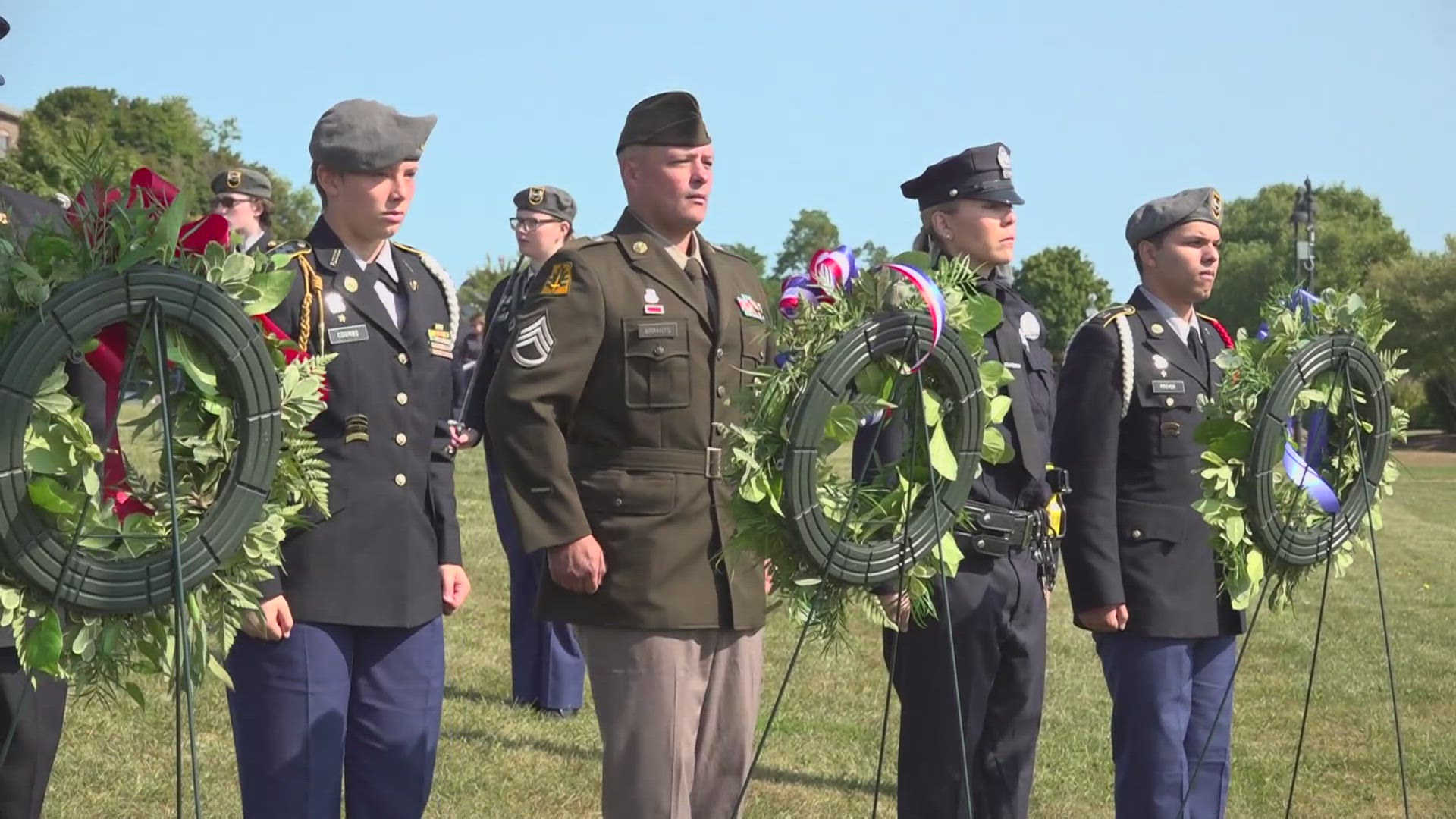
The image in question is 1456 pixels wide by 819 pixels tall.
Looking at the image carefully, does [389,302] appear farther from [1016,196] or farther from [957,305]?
[1016,196]

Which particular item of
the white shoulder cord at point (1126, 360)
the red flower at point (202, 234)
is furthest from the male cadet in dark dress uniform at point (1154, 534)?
the red flower at point (202, 234)

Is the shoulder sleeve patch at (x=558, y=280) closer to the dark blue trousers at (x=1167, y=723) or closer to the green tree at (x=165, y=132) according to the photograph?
the dark blue trousers at (x=1167, y=723)

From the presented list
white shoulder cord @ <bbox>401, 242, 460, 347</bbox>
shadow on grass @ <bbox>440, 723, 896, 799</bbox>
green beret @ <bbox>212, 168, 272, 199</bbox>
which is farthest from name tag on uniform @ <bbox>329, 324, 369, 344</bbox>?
green beret @ <bbox>212, 168, 272, 199</bbox>

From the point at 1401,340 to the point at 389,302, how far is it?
62544 mm

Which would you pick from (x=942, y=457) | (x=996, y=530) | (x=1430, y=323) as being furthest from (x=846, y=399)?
(x=1430, y=323)

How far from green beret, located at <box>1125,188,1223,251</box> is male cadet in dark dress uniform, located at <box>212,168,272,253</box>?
14.2ft

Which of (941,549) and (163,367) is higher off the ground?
(163,367)

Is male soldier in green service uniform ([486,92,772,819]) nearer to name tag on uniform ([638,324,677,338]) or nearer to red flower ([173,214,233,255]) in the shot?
name tag on uniform ([638,324,677,338])

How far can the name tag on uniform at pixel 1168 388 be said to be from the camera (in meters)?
5.68

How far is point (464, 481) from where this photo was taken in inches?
802

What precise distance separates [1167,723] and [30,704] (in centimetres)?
338

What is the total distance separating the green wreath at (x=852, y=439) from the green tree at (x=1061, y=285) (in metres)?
84.4

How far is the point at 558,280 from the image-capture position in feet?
14.8

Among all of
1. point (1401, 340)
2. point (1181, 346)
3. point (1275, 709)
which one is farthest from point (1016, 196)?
point (1401, 340)
